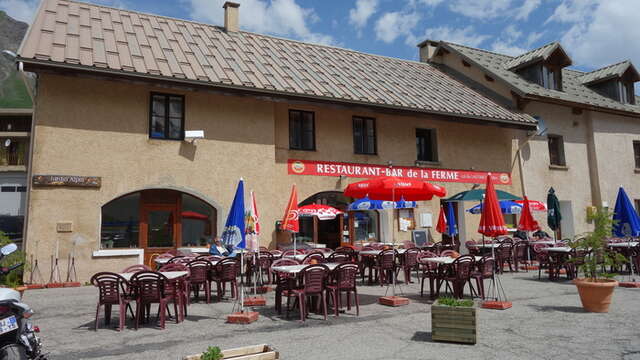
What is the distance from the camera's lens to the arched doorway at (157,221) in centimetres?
1242

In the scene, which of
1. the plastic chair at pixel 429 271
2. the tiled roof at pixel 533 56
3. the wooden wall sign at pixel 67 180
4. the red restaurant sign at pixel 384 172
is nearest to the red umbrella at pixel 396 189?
the plastic chair at pixel 429 271

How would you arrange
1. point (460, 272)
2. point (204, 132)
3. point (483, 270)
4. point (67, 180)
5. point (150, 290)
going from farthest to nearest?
point (204, 132), point (67, 180), point (483, 270), point (460, 272), point (150, 290)

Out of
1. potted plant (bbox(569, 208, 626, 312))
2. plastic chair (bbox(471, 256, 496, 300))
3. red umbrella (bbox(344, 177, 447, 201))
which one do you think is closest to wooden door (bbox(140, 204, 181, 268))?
red umbrella (bbox(344, 177, 447, 201))

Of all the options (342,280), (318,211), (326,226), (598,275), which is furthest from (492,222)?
(326,226)

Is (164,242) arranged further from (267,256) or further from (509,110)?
(509,110)

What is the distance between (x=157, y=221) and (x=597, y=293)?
1089 centimetres

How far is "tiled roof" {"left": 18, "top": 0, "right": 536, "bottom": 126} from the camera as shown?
12.2 metres

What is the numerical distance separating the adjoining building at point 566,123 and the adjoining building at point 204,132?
5.28 ft

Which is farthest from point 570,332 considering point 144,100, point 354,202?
point 144,100

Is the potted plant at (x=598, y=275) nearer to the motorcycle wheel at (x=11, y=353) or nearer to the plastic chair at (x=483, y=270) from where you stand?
the plastic chair at (x=483, y=270)

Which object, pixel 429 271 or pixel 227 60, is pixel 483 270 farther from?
pixel 227 60

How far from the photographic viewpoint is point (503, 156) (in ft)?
61.9

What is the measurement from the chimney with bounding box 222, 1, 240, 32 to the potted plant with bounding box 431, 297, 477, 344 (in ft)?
47.7

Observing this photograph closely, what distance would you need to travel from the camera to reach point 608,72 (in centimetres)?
2298
